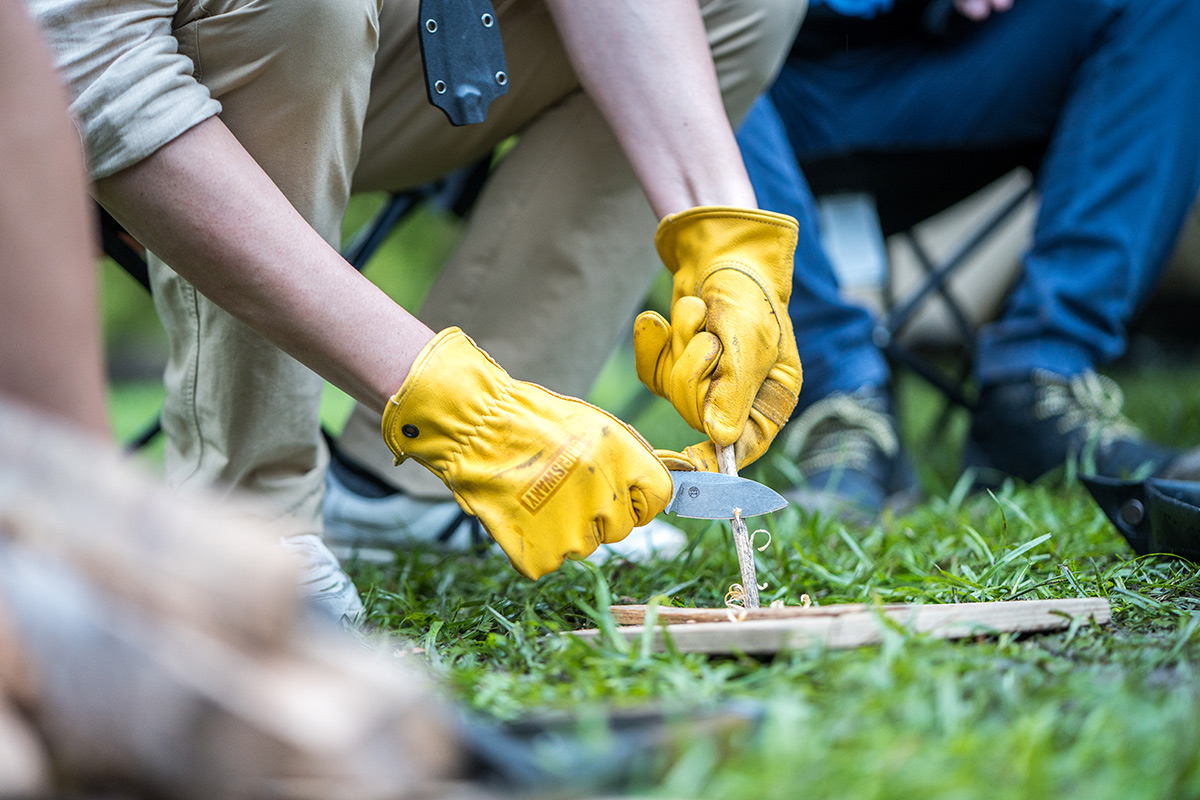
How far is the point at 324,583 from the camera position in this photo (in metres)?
1.17

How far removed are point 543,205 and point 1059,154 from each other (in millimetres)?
1086

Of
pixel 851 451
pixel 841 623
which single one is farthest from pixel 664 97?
pixel 851 451

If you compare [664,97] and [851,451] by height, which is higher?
[664,97]

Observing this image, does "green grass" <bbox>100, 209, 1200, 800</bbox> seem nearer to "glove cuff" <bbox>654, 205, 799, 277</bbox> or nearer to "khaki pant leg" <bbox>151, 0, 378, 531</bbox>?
"khaki pant leg" <bbox>151, 0, 378, 531</bbox>

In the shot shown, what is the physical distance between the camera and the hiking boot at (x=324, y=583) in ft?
3.74

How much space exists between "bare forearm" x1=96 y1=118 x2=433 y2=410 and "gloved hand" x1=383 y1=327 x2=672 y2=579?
4 centimetres

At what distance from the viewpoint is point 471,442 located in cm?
100

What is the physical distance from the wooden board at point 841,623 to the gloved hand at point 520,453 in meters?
0.13

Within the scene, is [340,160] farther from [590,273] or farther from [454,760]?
[454,760]

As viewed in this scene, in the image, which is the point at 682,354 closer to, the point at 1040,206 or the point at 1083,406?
the point at 1083,406

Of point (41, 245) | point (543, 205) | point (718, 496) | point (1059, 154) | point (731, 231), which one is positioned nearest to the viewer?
point (41, 245)

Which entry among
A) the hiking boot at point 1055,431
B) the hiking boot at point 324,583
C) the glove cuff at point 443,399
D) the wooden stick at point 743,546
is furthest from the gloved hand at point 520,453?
the hiking boot at point 1055,431

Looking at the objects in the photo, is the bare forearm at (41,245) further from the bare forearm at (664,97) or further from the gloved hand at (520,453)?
the bare forearm at (664,97)

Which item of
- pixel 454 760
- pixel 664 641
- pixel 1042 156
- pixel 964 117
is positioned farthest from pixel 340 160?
pixel 1042 156
